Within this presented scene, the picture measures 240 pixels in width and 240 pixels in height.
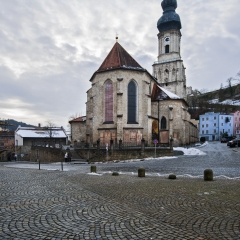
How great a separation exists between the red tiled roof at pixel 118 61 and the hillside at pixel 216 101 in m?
70.8

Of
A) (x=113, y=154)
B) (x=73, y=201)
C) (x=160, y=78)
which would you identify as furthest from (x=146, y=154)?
(x=160, y=78)

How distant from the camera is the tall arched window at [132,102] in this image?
3625 centimetres

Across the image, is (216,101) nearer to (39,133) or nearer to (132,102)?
(39,133)

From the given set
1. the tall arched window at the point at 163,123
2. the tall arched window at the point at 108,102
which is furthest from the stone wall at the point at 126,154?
the tall arched window at the point at 163,123

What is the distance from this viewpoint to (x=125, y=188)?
9.61 meters

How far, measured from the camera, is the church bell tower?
183ft

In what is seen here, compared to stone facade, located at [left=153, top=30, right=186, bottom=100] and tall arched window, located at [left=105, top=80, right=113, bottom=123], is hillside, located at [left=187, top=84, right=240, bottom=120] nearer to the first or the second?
stone facade, located at [left=153, top=30, right=186, bottom=100]

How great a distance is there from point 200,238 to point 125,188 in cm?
539

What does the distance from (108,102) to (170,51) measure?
27.3 metres

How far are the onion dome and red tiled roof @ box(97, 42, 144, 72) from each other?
22.3 meters

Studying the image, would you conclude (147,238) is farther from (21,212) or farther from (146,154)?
(146,154)

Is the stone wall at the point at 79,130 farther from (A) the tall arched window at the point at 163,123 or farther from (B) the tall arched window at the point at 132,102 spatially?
(A) the tall arched window at the point at 163,123

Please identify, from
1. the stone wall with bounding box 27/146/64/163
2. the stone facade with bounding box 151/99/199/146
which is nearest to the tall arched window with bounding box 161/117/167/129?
the stone facade with bounding box 151/99/199/146

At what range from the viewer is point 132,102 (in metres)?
36.6
